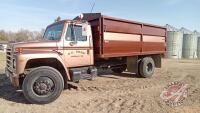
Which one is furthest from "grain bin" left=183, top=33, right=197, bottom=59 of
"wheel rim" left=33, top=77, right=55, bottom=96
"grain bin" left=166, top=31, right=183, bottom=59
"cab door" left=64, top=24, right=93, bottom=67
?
"wheel rim" left=33, top=77, right=55, bottom=96

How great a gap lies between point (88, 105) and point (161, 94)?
2.64 metres

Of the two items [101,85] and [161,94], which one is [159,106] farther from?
[101,85]

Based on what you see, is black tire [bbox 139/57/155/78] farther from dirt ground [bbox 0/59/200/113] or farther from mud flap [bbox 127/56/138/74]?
dirt ground [bbox 0/59/200/113]

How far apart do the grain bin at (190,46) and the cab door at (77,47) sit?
88.4ft

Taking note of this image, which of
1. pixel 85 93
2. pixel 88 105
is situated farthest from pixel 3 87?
pixel 88 105

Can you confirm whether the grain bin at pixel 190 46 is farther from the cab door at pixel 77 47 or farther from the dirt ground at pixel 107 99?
the cab door at pixel 77 47

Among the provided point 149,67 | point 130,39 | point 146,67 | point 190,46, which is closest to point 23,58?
point 130,39

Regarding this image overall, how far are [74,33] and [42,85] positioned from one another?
1.94 metres

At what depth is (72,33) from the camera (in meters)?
8.59

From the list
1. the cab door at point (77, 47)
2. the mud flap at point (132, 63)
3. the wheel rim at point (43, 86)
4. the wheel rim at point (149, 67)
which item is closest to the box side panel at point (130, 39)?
the mud flap at point (132, 63)

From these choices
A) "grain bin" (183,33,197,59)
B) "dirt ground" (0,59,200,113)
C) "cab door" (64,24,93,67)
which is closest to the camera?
"dirt ground" (0,59,200,113)

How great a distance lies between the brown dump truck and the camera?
766 centimetres

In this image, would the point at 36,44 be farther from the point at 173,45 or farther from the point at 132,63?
the point at 173,45

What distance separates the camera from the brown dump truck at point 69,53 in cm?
766
